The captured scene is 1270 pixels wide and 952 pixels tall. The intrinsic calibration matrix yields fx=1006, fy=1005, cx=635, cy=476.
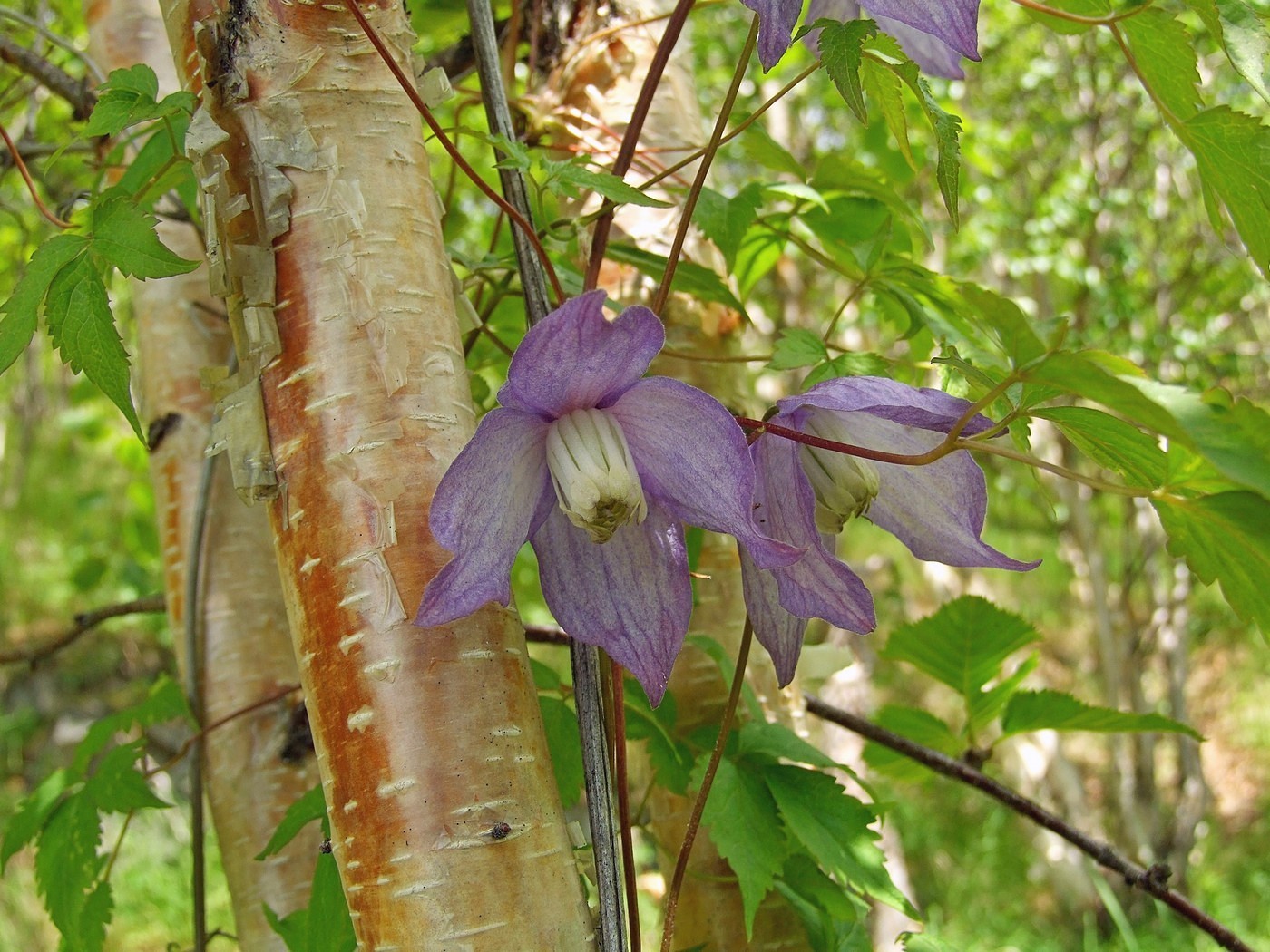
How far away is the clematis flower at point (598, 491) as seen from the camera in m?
0.49

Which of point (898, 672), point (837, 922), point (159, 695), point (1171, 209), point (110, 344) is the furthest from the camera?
point (898, 672)

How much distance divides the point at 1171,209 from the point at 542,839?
4.46 metres

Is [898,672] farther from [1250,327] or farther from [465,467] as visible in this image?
[465,467]

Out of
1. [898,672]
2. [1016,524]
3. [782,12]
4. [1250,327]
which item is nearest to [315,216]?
[782,12]

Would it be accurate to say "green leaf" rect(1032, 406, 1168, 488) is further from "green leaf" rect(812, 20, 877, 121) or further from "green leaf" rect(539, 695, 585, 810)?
"green leaf" rect(539, 695, 585, 810)

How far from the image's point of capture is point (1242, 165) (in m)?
0.59

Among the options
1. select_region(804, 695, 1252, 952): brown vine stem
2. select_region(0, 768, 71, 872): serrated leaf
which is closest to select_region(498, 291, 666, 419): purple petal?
select_region(804, 695, 1252, 952): brown vine stem

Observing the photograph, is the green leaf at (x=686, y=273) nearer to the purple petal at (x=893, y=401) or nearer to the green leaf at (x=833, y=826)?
the purple petal at (x=893, y=401)

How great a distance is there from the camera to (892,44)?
57cm

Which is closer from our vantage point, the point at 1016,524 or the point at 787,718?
the point at 787,718

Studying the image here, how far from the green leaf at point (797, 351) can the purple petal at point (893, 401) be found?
7.7 inches

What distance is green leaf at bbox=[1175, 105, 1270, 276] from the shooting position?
579 mm

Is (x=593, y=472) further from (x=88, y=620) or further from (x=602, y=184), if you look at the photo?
(x=88, y=620)

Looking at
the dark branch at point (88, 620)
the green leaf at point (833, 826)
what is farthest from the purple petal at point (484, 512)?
the dark branch at point (88, 620)
